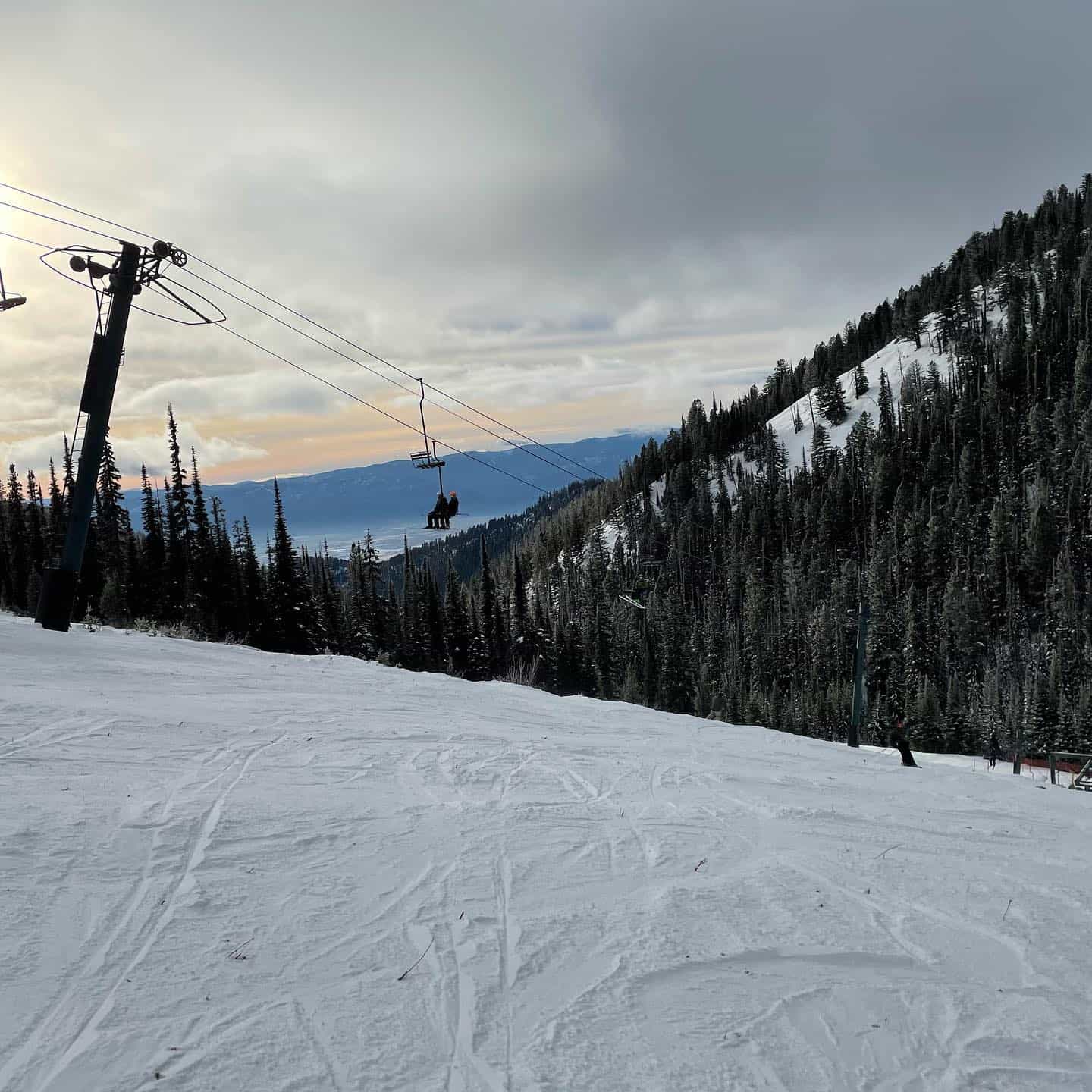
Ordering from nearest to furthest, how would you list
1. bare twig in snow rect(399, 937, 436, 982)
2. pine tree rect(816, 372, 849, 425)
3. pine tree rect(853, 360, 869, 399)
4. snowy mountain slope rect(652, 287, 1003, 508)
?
bare twig in snow rect(399, 937, 436, 982) < snowy mountain slope rect(652, 287, 1003, 508) < pine tree rect(816, 372, 849, 425) < pine tree rect(853, 360, 869, 399)

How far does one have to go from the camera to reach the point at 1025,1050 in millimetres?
3729

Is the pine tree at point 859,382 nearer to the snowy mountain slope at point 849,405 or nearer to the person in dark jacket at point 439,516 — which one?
the snowy mountain slope at point 849,405

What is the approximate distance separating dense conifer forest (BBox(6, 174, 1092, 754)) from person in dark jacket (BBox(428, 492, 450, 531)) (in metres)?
10.7

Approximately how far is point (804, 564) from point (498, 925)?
473ft

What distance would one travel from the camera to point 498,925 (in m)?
4.65

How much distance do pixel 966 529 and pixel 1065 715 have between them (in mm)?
51317

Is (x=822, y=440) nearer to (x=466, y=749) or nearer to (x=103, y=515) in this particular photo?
(x=103, y=515)

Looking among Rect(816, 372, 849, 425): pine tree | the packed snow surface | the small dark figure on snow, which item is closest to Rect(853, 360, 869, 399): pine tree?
Rect(816, 372, 849, 425): pine tree

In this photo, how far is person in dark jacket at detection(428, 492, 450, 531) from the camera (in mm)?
16391

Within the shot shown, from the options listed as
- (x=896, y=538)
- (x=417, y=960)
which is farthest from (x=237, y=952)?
(x=896, y=538)

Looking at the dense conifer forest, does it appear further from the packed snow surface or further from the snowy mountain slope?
the packed snow surface

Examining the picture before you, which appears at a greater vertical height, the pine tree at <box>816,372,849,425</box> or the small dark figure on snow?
the pine tree at <box>816,372,849,425</box>

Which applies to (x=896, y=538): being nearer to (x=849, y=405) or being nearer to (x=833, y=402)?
(x=833, y=402)

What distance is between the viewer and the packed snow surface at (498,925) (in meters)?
3.42
